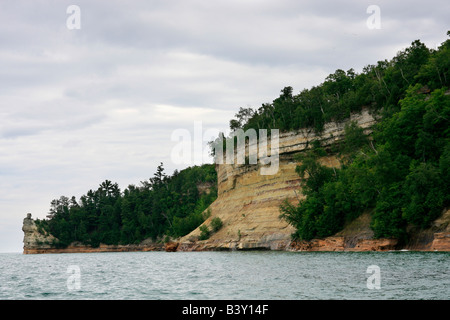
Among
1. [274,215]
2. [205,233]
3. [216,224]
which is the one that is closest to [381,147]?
[274,215]

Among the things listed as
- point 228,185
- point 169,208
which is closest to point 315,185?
point 228,185

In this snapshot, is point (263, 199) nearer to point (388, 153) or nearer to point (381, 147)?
point (381, 147)

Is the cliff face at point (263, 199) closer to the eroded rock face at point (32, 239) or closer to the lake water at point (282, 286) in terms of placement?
the lake water at point (282, 286)

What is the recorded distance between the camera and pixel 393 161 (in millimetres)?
57375

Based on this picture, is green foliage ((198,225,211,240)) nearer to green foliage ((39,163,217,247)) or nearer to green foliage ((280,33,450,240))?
green foliage ((280,33,450,240))

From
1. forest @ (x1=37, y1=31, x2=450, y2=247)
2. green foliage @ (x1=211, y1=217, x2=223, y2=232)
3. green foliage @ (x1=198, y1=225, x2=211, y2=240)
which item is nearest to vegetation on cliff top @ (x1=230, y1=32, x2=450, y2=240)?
forest @ (x1=37, y1=31, x2=450, y2=247)

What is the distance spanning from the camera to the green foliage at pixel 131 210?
499 ft

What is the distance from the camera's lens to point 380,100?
7256cm

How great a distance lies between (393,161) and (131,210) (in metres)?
114

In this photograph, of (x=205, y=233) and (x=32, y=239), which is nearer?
(x=205, y=233)

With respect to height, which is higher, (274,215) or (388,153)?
(388,153)

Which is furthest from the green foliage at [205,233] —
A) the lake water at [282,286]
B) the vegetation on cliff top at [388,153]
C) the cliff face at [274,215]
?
the lake water at [282,286]

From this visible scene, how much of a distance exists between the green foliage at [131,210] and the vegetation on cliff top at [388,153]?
6652 cm
